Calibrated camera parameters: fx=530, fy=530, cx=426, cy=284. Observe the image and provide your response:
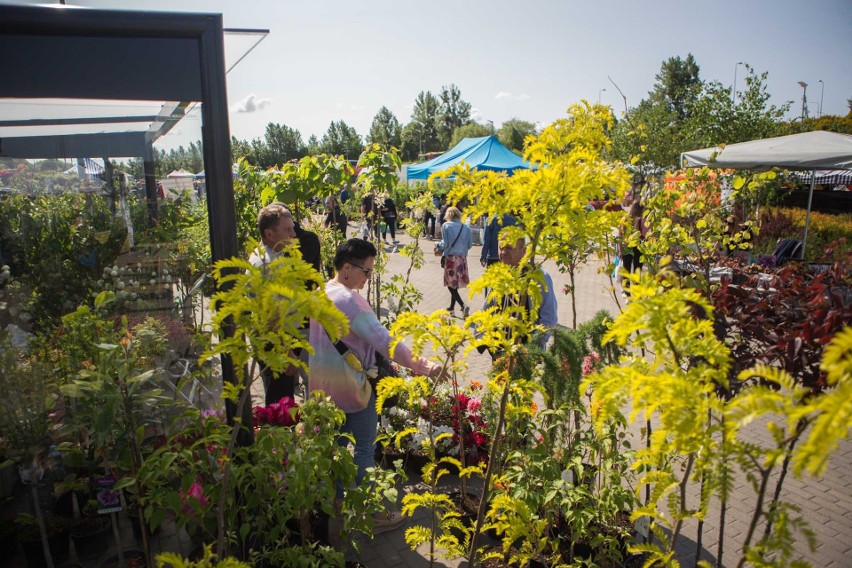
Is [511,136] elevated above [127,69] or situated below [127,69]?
above

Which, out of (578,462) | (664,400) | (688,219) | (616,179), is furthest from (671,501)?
(688,219)

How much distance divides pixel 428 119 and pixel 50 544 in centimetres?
8003

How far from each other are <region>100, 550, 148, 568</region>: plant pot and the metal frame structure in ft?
3.57

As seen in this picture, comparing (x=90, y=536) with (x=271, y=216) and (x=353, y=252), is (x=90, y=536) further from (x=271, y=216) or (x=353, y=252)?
(x=271, y=216)

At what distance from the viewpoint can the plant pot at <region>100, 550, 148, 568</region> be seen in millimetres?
2912

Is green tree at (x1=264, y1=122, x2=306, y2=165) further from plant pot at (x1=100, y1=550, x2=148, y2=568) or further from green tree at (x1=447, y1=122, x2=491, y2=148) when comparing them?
plant pot at (x1=100, y1=550, x2=148, y2=568)

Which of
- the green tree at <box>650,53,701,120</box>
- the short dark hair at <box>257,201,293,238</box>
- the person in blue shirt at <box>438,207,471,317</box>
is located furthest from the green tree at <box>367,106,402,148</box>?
the short dark hair at <box>257,201,293,238</box>

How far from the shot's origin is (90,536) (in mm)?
3129

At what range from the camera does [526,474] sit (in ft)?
8.51

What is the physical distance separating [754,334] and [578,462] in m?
1.01

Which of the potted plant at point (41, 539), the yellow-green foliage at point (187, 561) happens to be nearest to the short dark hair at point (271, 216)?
the potted plant at point (41, 539)

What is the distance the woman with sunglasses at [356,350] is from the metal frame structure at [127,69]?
0.63 metres

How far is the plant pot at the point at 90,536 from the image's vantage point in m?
3.12

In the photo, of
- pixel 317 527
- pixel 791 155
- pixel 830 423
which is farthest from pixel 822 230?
pixel 830 423
